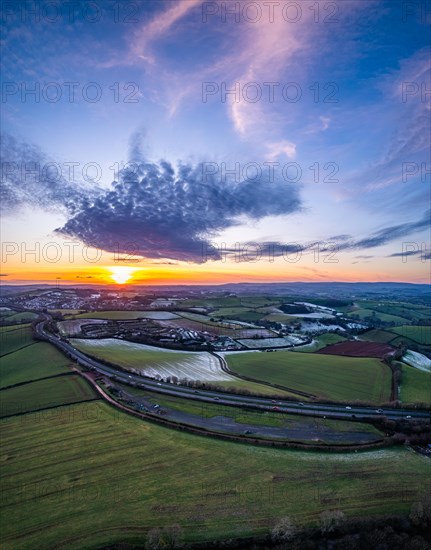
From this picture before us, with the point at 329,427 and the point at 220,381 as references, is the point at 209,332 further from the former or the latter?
the point at 329,427

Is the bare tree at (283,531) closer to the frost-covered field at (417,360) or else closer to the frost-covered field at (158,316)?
the frost-covered field at (417,360)

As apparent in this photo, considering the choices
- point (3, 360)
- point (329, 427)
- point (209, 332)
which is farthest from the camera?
point (209, 332)

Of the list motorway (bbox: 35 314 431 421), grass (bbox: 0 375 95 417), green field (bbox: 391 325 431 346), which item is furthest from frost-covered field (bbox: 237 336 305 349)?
grass (bbox: 0 375 95 417)

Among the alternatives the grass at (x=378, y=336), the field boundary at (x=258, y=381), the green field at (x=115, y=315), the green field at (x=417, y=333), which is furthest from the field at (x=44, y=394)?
the green field at (x=417, y=333)

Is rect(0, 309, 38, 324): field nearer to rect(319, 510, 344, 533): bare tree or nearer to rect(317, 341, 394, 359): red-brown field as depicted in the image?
rect(317, 341, 394, 359): red-brown field

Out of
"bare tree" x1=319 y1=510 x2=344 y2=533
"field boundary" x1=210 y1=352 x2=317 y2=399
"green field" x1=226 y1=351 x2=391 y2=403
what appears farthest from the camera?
"green field" x1=226 y1=351 x2=391 y2=403

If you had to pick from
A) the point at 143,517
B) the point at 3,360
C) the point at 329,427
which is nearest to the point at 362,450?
the point at 329,427
